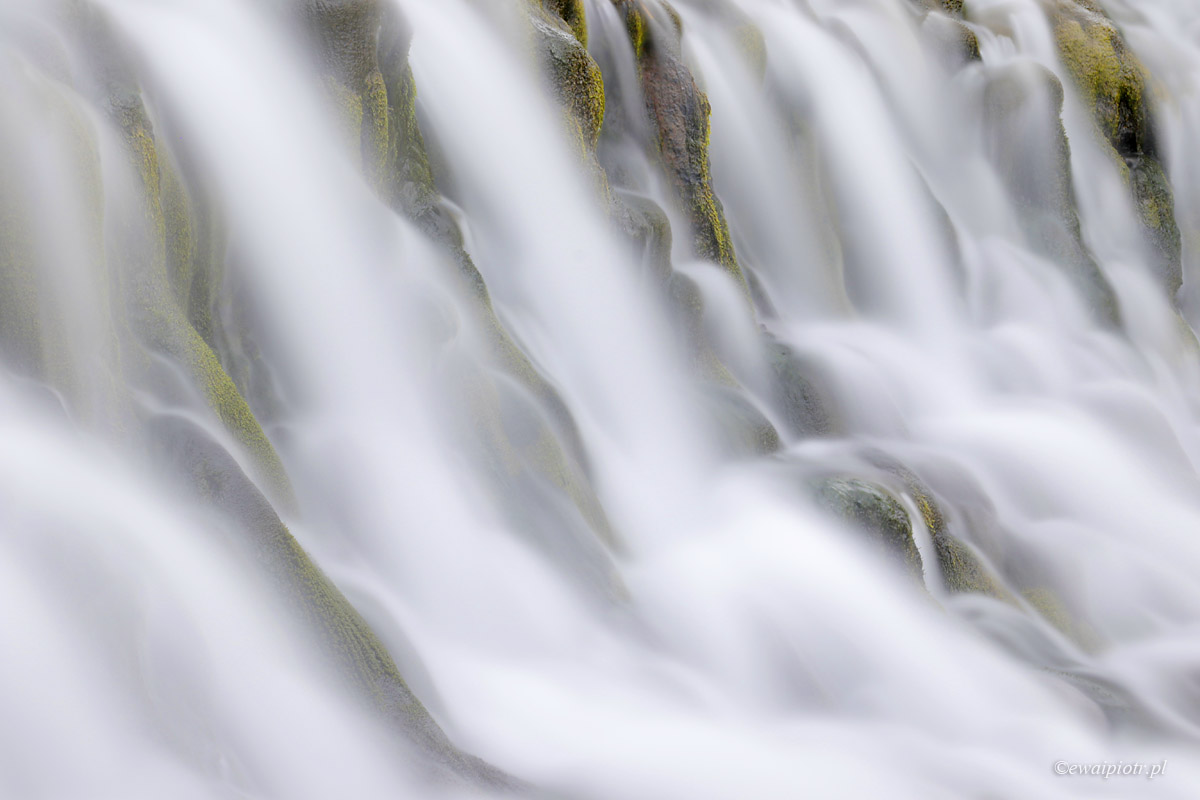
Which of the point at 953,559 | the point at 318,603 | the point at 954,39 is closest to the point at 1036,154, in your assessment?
the point at 954,39

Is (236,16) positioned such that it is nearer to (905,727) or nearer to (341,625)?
(341,625)

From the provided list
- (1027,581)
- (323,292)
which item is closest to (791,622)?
(1027,581)

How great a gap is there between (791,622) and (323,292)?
1676mm

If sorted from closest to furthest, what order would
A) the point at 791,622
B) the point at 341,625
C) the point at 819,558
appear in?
the point at 341,625 → the point at 791,622 → the point at 819,558

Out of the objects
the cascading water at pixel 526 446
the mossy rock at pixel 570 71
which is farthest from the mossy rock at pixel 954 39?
the mossy rock at pixel 570 71

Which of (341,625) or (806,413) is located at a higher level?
(806,413)

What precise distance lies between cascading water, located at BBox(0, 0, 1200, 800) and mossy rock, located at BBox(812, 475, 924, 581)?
13 mm

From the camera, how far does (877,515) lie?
3.74 metres

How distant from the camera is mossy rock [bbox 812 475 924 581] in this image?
371 centimetres

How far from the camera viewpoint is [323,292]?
353 centimetres

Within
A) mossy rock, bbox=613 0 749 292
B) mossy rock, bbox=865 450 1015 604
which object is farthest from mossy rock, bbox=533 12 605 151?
mossy rock, bbox=865 450 1015 604

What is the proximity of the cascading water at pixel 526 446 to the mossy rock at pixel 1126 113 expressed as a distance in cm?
175

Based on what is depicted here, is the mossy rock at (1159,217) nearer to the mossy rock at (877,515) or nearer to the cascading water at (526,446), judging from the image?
the cascading water at (526,446)

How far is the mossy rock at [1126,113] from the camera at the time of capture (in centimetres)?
753
